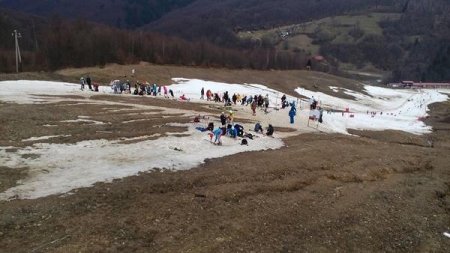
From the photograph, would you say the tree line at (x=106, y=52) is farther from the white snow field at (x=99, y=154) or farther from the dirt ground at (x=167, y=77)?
the white snow field at (x=99, y=154)

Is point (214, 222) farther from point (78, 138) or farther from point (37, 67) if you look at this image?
point (37, 67)

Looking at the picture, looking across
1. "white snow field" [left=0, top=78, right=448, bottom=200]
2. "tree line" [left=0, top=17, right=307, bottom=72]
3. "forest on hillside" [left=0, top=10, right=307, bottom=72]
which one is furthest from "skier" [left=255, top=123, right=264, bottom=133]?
"tree line" [left=0, top=17, right=307, bottom=72]

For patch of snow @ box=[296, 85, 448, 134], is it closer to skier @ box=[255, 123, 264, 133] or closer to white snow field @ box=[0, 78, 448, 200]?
white snow field @ box=[0, 78, 448, 200]

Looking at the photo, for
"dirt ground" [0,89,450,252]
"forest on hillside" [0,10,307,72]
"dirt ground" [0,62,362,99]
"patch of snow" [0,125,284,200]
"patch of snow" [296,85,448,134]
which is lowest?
"patch of snow" [296,85,448,134]

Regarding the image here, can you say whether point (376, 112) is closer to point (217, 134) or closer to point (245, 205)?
point (217, 134)

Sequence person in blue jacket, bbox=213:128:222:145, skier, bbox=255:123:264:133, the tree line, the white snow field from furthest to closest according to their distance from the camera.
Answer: the tree line → skier, bbox=255:123:264:133 → person in blue jacket, bbox=213:128:222:145 → the white snow field

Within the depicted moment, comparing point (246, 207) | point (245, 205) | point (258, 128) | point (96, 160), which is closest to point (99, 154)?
point (96, 160)

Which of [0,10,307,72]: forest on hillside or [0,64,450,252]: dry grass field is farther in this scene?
[0,10,307,72]: forest on hillside

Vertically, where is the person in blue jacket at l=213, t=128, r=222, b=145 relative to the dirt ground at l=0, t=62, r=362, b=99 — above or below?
below
